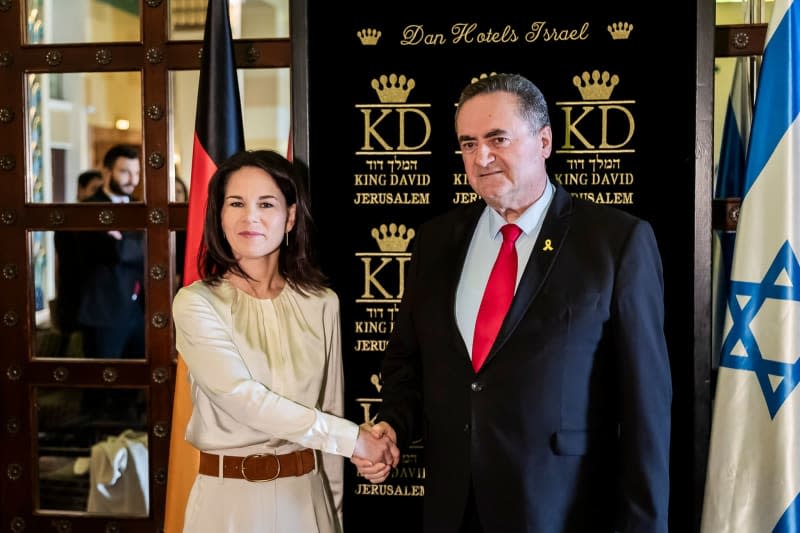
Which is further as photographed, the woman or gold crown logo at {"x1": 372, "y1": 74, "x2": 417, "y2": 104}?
gold crown logo at {"x1": 372, "y1": 74, "x2": 417, "y2": 104}

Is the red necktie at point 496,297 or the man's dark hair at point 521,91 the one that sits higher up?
the man's dark hair at point 521,91

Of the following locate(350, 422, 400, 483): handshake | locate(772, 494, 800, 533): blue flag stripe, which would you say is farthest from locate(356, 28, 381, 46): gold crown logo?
locate(772, 494, 800, 533): blue flag stripe

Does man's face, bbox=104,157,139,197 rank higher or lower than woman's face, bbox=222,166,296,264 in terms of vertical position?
higher

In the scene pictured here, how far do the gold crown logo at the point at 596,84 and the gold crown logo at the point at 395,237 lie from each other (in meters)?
0.72

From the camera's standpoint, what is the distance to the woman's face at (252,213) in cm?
198

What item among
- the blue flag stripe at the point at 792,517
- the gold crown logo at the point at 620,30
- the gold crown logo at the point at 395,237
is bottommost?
the blue flag stripe at the point at 792,517

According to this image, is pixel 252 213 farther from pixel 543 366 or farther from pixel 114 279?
pixel 114 279

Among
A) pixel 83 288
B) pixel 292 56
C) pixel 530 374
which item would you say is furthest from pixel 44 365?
pixel 530 374

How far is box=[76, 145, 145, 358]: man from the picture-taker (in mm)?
2979

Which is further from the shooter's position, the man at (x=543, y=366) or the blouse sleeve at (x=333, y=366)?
the blouse sleeve at (x=333, y=366)

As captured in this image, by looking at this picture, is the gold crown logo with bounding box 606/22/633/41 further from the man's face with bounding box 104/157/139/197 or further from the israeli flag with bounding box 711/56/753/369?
the man's face with bounding box 104/157/139/197

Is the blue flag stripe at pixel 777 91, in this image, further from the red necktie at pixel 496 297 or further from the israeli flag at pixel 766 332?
the red necktie at pixel 496 297

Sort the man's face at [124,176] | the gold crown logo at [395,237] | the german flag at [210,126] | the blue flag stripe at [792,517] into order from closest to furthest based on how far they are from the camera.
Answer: the blue flag stripe at [792,517]
the german flag at [210,126]
the gold crown logo at [395,237]
the man's face at [124,176]

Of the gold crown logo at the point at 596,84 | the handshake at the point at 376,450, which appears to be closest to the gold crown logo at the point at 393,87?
the gold crown logo at the point at 596,84
